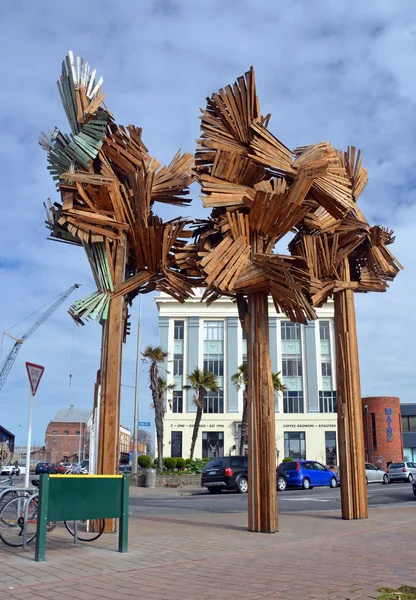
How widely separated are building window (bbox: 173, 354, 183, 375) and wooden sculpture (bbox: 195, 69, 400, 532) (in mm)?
41956

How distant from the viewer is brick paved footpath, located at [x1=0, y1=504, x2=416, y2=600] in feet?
18.4

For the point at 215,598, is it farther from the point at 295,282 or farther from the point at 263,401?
the point at 295,282

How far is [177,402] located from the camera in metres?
53.6

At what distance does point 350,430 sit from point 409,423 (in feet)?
173

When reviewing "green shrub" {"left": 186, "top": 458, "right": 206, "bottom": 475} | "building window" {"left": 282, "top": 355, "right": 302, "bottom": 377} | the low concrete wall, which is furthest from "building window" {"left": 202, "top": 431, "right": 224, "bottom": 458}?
the low concrete wall

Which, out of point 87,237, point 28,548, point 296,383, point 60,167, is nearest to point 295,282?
point 87,237

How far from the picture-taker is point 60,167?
1097cm

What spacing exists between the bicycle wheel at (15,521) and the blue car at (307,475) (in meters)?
20.7

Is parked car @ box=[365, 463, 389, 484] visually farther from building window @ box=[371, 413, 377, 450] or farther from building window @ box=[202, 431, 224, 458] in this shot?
building window @ box=[202, 431, 224, 458]

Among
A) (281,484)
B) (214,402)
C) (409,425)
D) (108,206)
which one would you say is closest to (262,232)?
(108,206)

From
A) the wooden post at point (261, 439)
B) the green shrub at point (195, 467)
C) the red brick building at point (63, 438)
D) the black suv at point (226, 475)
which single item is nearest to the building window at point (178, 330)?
the green shrub at point (195, 467)

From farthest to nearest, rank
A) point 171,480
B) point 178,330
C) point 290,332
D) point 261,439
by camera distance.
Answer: point 290,332, point 178,330, point 171,480, point 261,439

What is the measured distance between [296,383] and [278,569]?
161 feet

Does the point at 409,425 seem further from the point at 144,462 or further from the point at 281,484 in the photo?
the point at 281,484
